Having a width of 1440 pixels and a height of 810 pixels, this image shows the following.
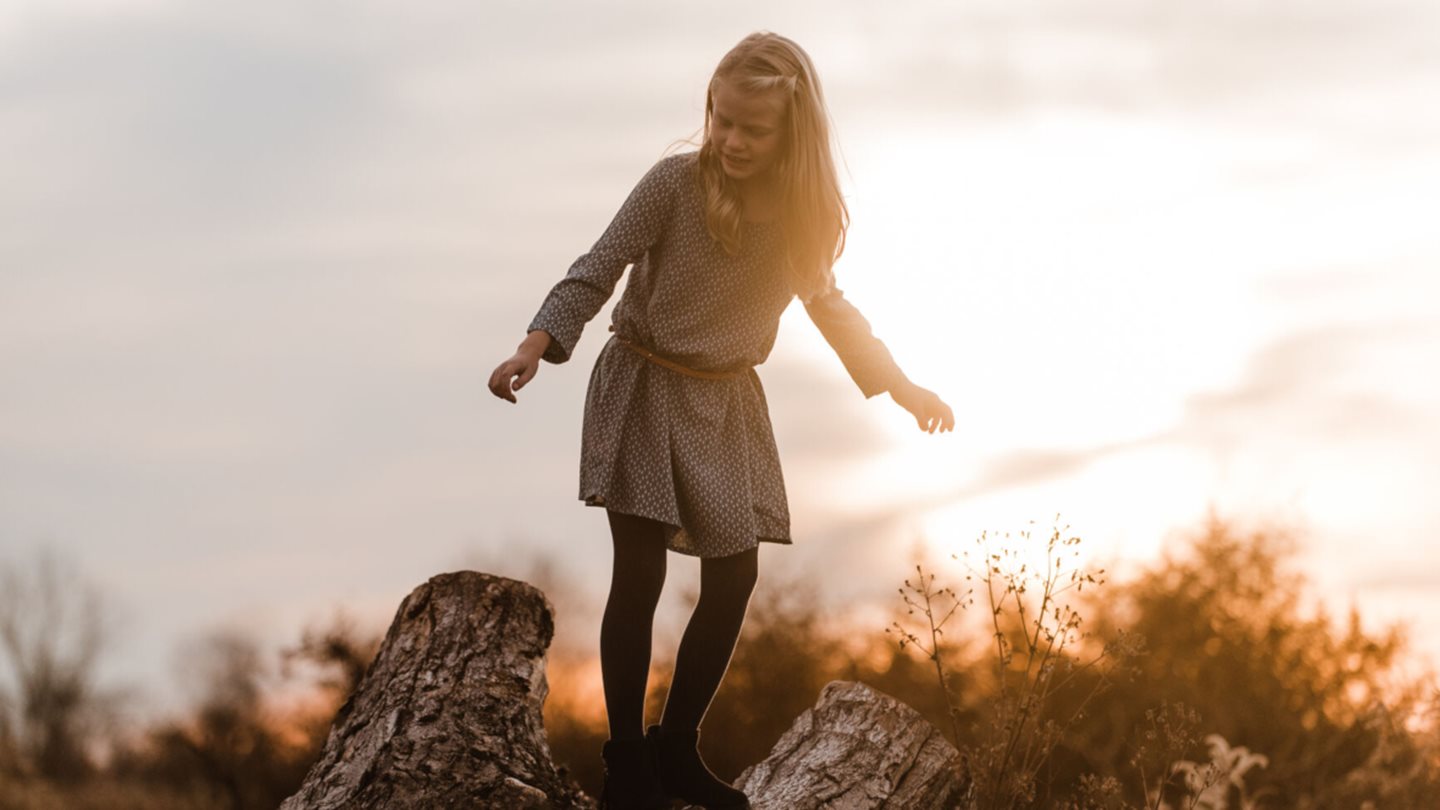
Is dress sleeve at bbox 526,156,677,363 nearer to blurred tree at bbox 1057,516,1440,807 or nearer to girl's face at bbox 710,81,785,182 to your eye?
girl's face at bbox 710,81,785,182

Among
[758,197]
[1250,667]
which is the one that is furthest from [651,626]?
[1250,667]

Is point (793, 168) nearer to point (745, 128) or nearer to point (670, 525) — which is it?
point (745, 128)

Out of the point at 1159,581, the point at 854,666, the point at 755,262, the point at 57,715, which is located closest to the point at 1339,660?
the point at 1159,581

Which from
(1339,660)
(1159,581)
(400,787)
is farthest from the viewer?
(1159,581)

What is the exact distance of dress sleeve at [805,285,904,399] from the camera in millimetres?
4367

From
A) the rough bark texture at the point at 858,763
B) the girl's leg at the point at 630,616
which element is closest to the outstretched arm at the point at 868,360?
the girl's leg at the point at 630,616

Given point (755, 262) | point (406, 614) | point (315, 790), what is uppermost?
point (755, 262)

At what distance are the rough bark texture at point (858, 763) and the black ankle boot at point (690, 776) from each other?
40 cm

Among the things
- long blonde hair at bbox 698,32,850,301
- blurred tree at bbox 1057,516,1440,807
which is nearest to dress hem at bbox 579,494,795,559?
long blonde hair at bbox 698,32,850,301

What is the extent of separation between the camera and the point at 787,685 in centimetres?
1105

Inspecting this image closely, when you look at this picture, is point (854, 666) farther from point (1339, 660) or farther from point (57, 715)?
point (57, 715)

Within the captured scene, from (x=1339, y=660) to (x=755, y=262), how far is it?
9.68 m

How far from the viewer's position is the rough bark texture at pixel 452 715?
3.68 m

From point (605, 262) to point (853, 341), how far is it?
0.89 meters
